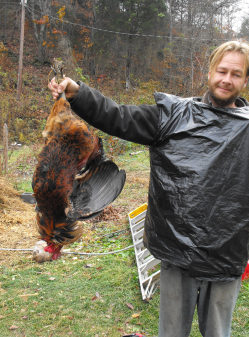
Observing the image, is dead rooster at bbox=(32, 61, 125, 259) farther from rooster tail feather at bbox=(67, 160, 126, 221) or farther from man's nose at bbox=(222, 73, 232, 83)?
man's nose at bbox=(222, 73, 232, 83)

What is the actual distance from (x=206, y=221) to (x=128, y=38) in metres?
24.8

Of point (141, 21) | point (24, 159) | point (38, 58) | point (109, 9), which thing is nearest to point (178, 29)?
point (141, 21)

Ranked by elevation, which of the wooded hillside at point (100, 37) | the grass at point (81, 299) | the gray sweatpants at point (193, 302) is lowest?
the grass at point (81, 299)

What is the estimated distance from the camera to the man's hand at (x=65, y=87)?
191 cm

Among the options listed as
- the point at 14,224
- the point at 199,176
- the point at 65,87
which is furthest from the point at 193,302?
the point at 14,224

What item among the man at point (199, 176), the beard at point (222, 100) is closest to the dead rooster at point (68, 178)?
the man at point (199, 176)

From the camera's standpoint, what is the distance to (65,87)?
1927 millimetres

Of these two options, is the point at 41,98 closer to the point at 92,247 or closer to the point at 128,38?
the point at 128,38

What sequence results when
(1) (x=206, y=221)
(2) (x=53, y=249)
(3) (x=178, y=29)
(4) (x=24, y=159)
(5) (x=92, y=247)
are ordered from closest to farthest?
(1) (x=206, y=221)
(2) (x=53, y=249)
(5) (x=92, y=247)
(4) (x=24, y=159)
(3) (x=178, y=29)

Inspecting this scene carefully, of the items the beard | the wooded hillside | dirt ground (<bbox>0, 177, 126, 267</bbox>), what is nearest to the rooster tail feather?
the beard

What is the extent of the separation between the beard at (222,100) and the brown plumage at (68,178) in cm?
89

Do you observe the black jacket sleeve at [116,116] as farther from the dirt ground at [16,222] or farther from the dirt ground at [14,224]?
the dirt ground at [14,224]

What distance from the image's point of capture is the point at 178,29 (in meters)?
23.4

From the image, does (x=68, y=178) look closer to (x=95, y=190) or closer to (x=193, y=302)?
(x=95, y=190)
